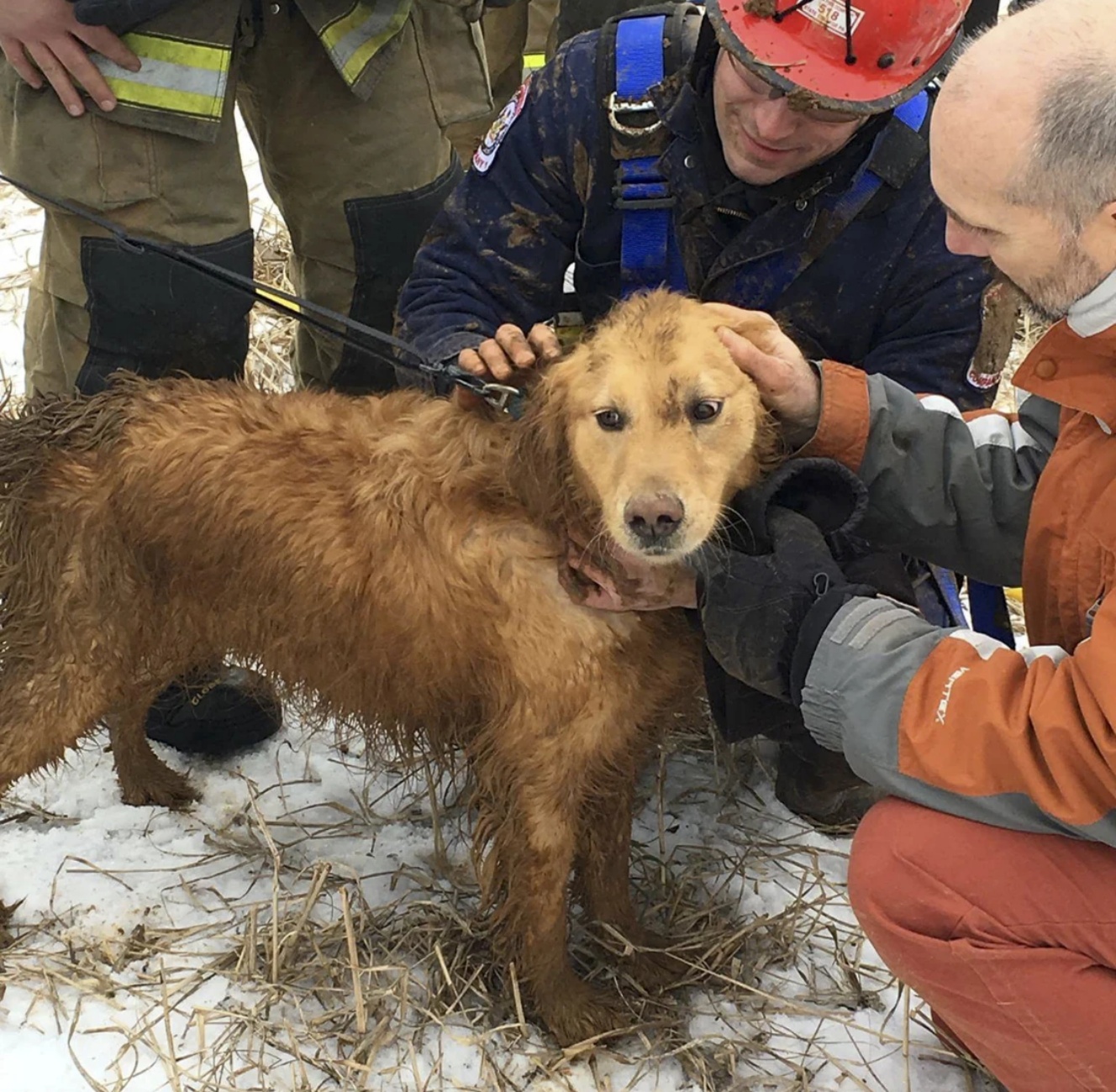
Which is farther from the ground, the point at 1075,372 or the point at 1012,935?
the point at 1075,372

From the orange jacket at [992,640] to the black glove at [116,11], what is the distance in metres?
1.92

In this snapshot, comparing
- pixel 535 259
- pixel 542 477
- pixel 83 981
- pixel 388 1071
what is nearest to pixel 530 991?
pixel 388 1071

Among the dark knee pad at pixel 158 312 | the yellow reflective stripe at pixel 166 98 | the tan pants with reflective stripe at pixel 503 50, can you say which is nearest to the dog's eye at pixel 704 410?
the dark knee pad at pixel 158 312

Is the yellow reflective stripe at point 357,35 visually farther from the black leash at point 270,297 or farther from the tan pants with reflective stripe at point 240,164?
the black leash at point 270,297

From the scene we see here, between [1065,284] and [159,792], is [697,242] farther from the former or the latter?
[159,792]

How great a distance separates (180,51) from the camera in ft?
10.2

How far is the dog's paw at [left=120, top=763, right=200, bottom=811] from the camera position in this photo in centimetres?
363

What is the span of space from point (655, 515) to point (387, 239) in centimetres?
206

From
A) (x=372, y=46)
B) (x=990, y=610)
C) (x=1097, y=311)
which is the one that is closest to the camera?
(x=1097, y=311)

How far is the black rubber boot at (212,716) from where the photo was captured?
3.82 m

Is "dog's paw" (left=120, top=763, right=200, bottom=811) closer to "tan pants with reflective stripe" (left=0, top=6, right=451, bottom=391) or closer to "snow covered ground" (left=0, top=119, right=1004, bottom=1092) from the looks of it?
"snow covered ground" (left=0, top=119, right=1004, bottom=1092)

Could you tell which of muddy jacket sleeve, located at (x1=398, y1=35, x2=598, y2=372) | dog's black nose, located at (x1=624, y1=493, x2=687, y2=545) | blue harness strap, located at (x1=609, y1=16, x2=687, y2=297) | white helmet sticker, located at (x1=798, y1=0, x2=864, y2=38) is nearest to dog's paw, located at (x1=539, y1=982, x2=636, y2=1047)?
dog's black nose, located at (x1=624, y1=493, x2=687, y2=545)

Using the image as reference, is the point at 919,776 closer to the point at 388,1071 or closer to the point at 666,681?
the point at 666,681

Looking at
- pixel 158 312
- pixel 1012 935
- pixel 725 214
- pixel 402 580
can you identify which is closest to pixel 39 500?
pixel 158 312
